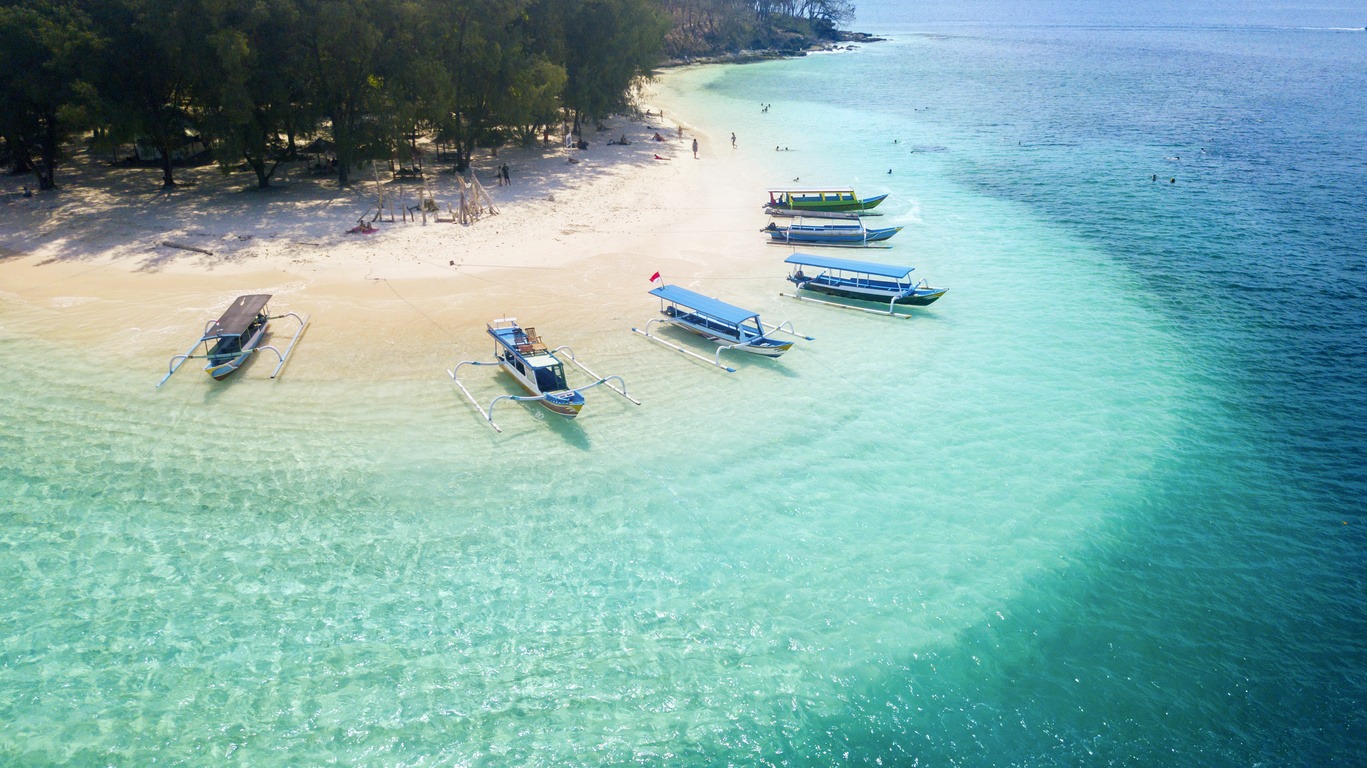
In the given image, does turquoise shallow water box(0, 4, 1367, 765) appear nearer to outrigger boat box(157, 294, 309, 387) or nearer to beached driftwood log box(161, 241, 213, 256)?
outrigger boat box(157, 294, 309, 387)

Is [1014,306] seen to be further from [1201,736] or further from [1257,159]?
[1257,159]

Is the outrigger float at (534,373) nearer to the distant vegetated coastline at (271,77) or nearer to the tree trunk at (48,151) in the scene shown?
the distant vegetated coastline at (271,77)

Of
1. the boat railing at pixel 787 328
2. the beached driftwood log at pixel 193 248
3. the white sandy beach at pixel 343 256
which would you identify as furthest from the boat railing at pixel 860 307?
the beached driftwood log at pixel 193 248

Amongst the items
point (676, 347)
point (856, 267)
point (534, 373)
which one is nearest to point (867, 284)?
point (856, 267)

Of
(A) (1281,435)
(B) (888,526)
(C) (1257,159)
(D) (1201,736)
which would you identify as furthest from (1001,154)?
(D) (1201,736)

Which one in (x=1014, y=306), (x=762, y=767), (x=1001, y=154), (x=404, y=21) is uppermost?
(x=404, y=21)

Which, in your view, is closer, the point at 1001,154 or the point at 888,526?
the point at 888,526

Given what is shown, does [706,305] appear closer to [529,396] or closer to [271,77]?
[529,396]
